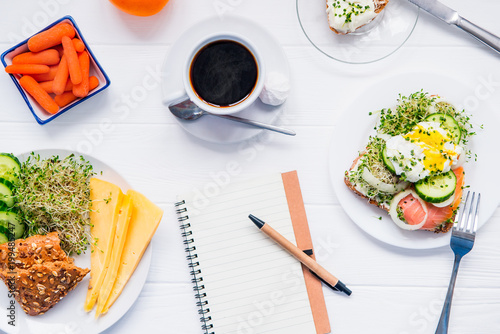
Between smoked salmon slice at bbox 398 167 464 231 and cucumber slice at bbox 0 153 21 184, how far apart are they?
1.18m

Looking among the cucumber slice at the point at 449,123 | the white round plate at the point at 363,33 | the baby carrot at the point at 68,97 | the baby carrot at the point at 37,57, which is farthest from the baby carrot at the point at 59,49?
the cucumber slice at the point at 449,123

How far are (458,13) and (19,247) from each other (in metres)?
1.57

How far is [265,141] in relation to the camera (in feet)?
4.96

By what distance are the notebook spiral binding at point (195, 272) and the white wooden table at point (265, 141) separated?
0.03 meters

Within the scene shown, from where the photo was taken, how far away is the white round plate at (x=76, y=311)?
1407 mm

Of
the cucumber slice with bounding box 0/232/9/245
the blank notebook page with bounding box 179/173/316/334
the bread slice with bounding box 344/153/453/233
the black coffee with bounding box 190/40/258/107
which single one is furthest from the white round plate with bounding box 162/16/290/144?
the cucumber slice with bounding box 0/232/9/245

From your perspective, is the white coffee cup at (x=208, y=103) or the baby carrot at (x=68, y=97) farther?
the baby carrot at (x=68, y=97)

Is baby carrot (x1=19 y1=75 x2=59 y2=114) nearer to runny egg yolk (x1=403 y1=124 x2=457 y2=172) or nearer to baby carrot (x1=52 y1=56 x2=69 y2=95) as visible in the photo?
baby carrot (x1=52 y1=56 x2=69 y2=95)

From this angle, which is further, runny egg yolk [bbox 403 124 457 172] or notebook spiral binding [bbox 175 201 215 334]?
notebook spiral binding [bbox 175 201 215 334]

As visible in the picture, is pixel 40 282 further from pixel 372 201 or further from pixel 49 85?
pixel 372 201

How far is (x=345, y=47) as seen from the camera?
1479 mm

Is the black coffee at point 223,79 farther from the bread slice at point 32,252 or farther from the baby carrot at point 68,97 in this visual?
the bread slice at point 32,252

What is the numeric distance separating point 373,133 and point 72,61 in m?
0.98

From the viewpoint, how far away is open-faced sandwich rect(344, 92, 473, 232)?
4.37ft
